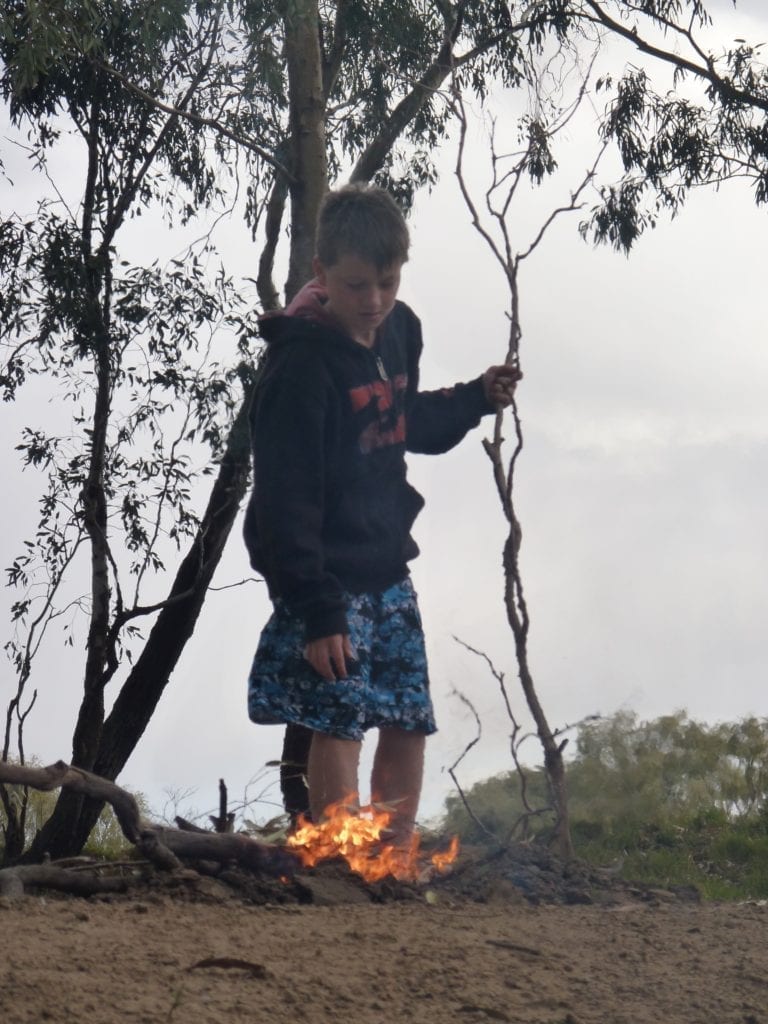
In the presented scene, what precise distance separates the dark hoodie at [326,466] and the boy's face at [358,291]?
1.9 inches

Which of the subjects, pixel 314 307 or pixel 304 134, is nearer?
pixel 314 307

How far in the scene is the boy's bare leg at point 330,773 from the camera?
396 centimetres

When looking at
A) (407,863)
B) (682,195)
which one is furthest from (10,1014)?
(682,195)

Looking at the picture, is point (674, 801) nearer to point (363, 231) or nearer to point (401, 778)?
point (401, 778)

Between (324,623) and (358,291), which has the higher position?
(358,291)

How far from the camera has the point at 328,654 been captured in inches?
150

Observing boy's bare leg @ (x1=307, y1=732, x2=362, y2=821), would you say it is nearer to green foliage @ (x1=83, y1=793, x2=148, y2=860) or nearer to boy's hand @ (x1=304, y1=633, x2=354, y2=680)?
boy's hand @ (x1=304, y1=633, x2=354, y2=680)

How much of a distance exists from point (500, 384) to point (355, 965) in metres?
2.14

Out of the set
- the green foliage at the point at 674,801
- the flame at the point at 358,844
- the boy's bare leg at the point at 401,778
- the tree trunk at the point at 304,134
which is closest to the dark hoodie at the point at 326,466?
the boy's bare leg at the point at 401,778

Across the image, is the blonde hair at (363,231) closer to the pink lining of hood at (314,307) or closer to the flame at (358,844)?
the pink lining of hood at (314,307)

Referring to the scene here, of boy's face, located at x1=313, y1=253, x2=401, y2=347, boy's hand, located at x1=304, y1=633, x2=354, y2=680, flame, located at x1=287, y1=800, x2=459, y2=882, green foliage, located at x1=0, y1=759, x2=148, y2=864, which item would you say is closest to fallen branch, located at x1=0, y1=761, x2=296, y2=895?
flame, located at x1=287, y1=800, x2=459, y2=882

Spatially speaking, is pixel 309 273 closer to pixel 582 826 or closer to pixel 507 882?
pixel 582 826

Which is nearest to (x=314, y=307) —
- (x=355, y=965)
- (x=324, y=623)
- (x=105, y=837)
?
(x=324, y=623)

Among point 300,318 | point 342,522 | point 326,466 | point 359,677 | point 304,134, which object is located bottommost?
point 359,677
